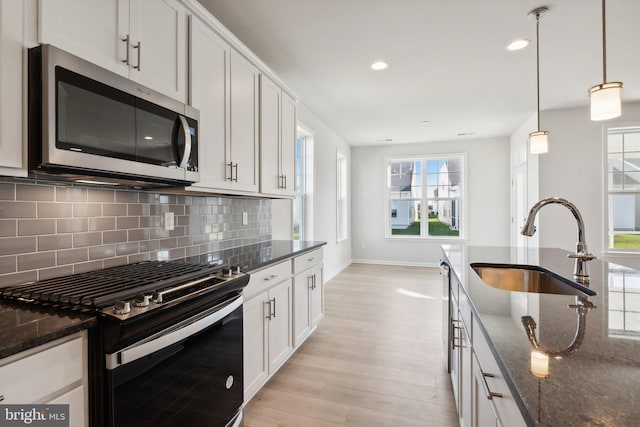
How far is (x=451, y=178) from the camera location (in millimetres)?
6719

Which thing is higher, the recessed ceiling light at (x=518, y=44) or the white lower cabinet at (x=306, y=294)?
the recessed ceiling light at (x=518, y=44)

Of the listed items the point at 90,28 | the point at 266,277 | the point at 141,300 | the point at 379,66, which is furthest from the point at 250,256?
Answer: the point at 379,66

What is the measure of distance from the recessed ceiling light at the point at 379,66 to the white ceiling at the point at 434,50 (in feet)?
0.20

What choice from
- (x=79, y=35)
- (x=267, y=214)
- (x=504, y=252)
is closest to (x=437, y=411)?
(x=504, y=252)

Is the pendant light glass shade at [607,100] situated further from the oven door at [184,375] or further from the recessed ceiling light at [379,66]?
the oven door at [184,375]

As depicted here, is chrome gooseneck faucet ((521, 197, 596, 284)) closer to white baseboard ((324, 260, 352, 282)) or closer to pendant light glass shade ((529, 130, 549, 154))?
pendant light glass shade ((529, 130, 549, 154))

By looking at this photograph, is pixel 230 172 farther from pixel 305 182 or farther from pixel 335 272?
pixel 335 272

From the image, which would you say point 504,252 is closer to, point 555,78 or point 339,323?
point 339,323

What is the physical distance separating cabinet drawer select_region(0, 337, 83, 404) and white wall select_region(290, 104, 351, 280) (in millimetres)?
3763

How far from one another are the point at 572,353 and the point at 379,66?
298 centimetres

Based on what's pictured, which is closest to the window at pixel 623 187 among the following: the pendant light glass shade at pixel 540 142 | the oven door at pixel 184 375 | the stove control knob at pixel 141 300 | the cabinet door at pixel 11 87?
the pendant light glass shade at pixel 540 142

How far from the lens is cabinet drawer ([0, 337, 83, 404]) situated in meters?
0.81

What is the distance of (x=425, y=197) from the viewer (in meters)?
6.88

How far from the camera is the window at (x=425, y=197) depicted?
671 centimetres
